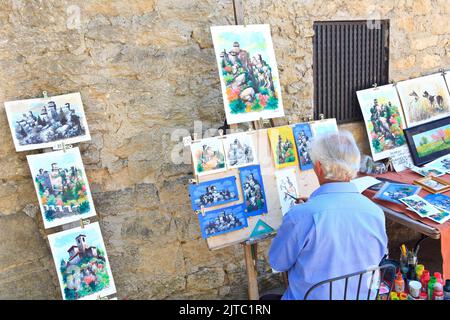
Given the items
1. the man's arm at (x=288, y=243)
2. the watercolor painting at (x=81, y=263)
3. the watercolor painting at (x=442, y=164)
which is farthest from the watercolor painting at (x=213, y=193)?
the watercolor painting at (x=442, y=164)

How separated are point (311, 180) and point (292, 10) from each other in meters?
1.38

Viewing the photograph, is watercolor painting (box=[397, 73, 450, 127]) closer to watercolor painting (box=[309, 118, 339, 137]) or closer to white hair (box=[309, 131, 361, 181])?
watercolor painting (box=[309, 118, 339, 137])

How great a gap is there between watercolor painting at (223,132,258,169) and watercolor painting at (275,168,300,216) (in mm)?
222

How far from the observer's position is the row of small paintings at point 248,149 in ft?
8.08

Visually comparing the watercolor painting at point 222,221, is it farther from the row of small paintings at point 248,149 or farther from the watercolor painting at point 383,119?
the watercolor painting at point 383,119

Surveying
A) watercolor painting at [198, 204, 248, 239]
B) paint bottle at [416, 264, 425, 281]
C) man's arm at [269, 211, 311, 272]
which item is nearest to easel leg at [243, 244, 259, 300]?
watercolor painting at [198, 204, 248, 239]

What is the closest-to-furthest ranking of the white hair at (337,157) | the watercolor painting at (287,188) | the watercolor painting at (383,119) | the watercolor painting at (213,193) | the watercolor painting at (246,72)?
the white hair at (337,157)
the watercolor painting at (213,193)
the watercolor painting at (246,72)
the watercolor painting at (287,188)
the watercolor painting at (383,119)

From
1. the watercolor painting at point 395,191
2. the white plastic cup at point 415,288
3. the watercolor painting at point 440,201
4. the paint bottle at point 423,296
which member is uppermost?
the watercolor painting at point 395,191

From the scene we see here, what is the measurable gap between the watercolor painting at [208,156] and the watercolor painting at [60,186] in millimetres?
698

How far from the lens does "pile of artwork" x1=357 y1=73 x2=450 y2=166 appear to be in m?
3.50

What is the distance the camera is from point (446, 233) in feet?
8.46

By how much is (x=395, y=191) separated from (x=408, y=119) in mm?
918

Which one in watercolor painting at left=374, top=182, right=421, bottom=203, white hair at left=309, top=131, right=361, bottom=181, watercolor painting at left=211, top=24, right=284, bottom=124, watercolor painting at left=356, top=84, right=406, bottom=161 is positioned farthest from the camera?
watercolor painting at left=356, top=84, right=406, bottom=161

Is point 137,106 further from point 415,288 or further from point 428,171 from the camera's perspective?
point 428,171
